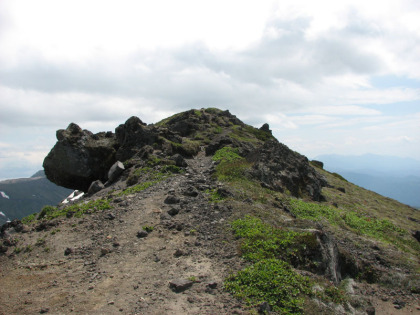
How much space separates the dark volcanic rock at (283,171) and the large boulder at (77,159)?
62.4 ft

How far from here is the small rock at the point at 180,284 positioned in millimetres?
11938

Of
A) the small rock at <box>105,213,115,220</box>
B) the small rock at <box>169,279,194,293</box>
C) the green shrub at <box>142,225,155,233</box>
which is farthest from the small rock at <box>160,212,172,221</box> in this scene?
the small rock at <box>169,279,194,293</box>

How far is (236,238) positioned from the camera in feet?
52.8

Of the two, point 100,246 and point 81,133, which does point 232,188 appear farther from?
point 81,133

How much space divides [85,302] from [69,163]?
2665 cm

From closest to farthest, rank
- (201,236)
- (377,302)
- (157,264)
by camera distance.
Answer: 1. (157,264)
2. (377,302)
3. (201,236)

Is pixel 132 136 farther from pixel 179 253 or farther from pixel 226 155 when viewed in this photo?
pixel 179 253

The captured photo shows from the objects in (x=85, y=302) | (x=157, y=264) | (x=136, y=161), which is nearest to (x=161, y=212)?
(x=157, y=264)

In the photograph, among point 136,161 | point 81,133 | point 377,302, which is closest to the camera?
point 377,302

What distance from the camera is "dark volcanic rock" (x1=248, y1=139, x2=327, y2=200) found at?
30.3 m

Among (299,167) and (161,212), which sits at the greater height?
(299,167)

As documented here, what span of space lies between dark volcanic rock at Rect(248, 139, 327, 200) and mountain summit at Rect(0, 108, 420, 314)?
0.18 meters

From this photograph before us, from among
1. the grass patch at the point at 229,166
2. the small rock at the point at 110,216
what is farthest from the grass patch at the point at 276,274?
the grass patch at the point at 229,166

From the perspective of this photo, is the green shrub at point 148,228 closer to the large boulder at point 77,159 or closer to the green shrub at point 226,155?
the green shrub at point 226,155
